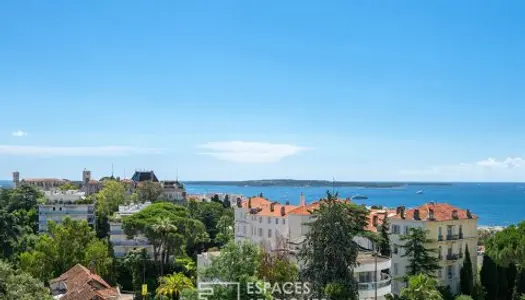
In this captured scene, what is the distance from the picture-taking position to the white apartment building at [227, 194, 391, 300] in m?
43.9

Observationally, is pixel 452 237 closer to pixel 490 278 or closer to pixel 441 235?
pixel 441 235

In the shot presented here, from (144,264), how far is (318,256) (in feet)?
130

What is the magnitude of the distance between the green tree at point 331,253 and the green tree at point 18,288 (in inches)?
725

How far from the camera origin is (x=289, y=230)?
215 feet

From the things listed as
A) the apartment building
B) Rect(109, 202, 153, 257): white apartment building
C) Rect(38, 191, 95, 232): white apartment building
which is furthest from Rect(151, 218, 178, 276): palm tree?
the apartment building

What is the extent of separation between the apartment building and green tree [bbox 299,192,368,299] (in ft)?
52.7

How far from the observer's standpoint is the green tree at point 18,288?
1153 inches

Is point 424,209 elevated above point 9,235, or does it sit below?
above

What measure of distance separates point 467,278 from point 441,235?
4.77 m

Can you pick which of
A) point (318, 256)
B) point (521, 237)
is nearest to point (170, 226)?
point (318, 256)

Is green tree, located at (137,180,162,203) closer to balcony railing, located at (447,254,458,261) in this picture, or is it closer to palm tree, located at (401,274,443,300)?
balcony railing, located at (447,254,458,261)

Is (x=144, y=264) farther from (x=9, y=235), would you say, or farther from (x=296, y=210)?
(x=296, y=210)

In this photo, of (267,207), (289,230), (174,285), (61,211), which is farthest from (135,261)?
(61,211)

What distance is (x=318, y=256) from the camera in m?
40.7
